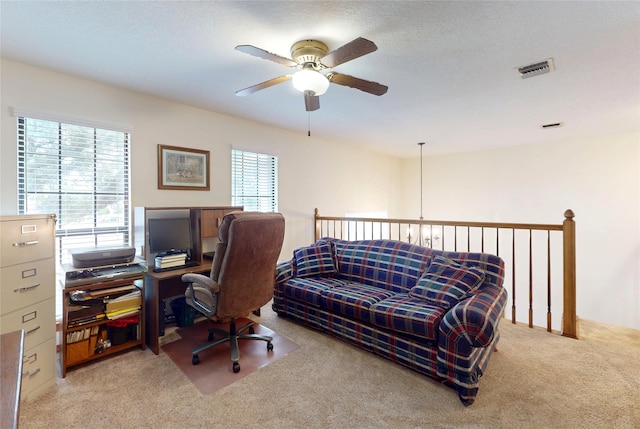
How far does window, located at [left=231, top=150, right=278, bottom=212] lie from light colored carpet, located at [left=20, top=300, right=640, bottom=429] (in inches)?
83.9

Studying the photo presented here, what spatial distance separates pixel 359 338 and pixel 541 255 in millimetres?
4546

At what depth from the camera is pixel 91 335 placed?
2270 millimetres

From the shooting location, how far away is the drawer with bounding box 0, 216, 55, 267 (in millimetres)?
1781

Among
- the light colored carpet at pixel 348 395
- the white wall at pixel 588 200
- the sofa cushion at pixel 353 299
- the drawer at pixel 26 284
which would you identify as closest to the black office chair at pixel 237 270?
the light colored carpet at pixel 348 395

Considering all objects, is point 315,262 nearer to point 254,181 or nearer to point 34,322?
point 254,181

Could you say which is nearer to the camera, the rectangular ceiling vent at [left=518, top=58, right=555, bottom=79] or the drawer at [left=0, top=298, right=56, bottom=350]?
the drawer at [left=0, top=298, right=56, bottom=350]

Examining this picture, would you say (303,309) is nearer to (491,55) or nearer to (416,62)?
(416,62)

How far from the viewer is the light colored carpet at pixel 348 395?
1.71 meters

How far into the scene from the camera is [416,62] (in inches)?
91.6

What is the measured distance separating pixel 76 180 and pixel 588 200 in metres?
7.01

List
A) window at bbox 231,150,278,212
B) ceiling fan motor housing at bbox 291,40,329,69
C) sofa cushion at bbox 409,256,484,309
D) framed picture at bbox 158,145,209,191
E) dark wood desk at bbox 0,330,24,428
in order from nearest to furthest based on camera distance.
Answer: dark wood desk at bbox 0,330,24,428 < ceiling fan motor housing at bbox 291,40,329,69 < sofa cushion at bbox 409,256,484,309 < framed picture at bbox 158,145,209,191 < window at bbox 231,150,278,212

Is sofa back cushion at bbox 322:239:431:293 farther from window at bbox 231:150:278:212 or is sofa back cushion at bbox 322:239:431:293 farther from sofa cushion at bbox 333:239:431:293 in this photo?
window at bbox 231:150:278:212

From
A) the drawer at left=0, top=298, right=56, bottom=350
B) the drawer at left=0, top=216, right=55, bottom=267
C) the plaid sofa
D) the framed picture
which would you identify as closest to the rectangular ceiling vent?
the plaid sofa

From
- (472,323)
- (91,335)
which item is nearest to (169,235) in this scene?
(91,335)
